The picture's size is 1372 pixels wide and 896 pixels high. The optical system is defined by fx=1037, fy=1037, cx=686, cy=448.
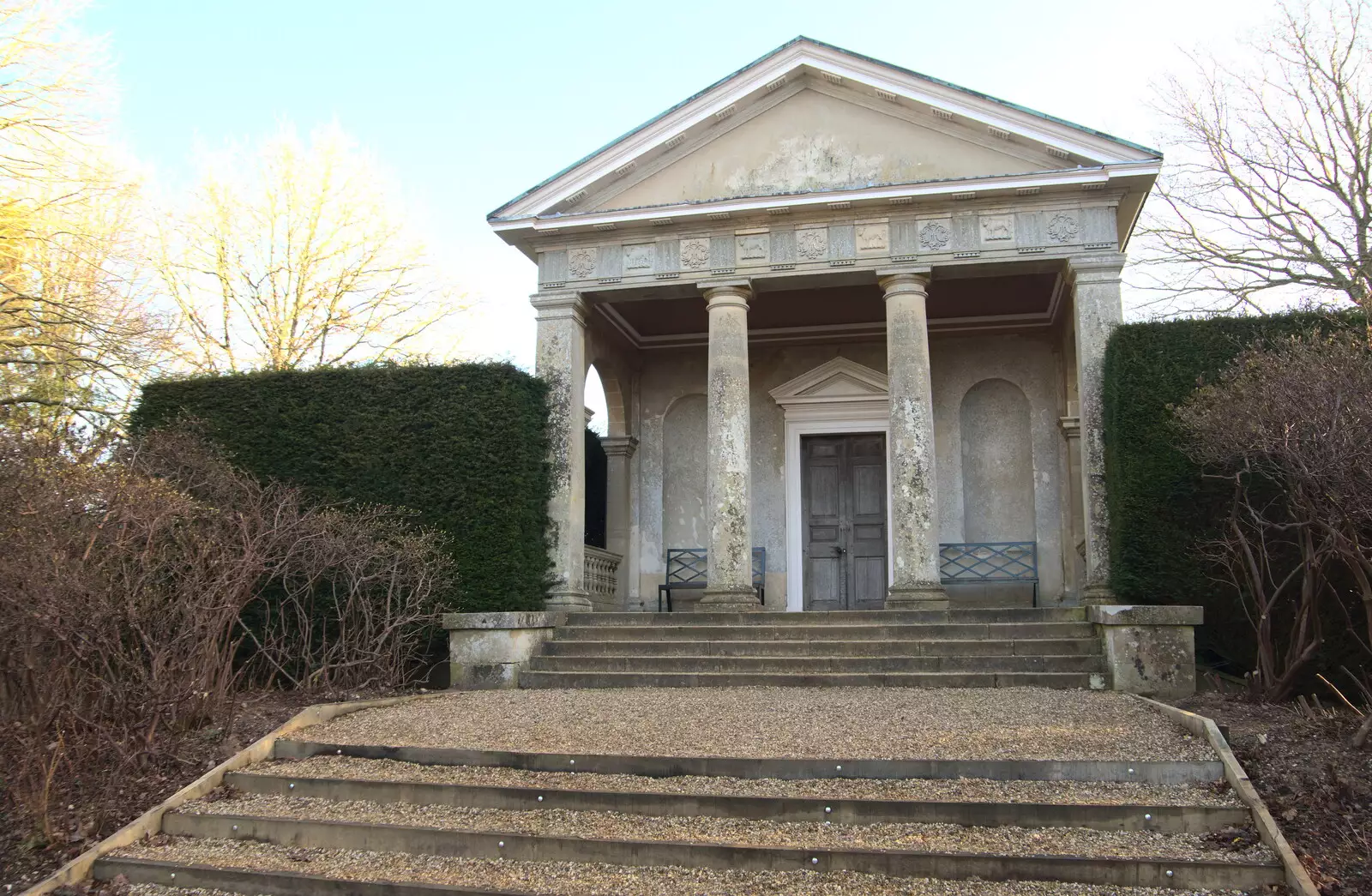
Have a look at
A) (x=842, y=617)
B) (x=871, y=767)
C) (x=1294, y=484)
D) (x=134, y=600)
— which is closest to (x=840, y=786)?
(x=871, y=767)

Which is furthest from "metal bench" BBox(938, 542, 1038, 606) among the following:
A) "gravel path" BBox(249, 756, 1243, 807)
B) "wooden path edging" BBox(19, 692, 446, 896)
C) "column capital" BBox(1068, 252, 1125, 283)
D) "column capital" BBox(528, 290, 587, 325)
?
"gravel path" BBox(249, 756, 1243, 807)

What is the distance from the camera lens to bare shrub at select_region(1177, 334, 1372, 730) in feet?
23.7

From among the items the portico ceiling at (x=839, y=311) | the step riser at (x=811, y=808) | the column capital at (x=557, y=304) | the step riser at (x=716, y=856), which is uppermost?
the portico ceiling at (x=839, y=311)

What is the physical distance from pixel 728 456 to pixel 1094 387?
4.43m

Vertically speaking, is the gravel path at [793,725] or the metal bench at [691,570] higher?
the metal bench at [691,570]

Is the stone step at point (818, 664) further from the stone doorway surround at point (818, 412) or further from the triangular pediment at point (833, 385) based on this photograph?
the triangular pediment at point (833, 385)

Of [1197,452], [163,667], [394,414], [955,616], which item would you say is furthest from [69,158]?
[1197,452]

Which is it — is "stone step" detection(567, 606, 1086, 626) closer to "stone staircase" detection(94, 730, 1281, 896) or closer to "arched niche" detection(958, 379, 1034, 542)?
"arched niche" detection(958, 379, 1034, 542)

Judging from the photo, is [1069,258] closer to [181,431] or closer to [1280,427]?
[1280,427]

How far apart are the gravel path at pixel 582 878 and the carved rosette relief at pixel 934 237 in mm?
9530

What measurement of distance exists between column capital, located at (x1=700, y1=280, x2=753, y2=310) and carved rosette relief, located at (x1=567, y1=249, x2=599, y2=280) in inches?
61.1

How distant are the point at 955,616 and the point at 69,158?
14071mm

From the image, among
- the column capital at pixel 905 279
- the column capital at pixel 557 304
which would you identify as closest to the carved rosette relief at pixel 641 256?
the column capital at pixel 557 304

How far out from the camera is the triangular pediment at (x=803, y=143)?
13109mm
